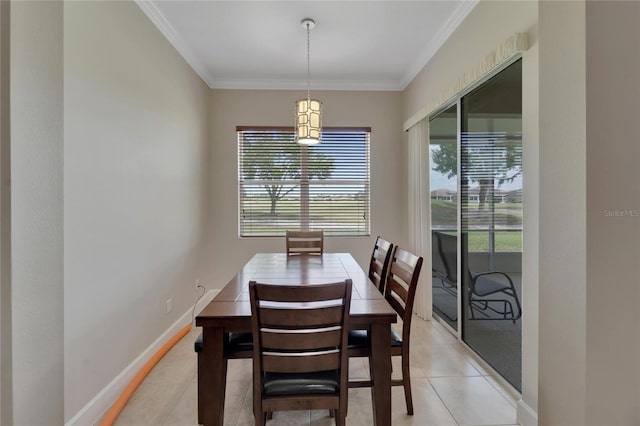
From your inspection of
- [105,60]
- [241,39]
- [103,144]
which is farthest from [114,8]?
[241,39]

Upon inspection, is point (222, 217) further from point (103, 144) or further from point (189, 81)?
point (103, 144)

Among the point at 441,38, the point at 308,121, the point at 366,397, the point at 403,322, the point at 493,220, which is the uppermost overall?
the point at 441,38

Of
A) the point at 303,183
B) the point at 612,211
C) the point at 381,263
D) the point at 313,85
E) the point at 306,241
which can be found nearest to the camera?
the point at 612,211

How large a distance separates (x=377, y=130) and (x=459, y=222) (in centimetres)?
171

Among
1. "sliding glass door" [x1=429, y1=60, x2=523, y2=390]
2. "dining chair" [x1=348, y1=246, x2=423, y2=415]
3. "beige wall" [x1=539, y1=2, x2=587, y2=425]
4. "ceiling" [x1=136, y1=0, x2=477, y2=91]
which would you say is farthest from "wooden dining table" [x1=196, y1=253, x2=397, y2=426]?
"ceiling" [x1=136, y1=0, x2=477, y2=91]

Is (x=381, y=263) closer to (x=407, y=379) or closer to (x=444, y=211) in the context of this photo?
(x=407, y=379)

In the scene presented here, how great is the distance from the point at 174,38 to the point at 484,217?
308cm

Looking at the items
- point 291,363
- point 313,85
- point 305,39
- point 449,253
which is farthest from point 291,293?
point 313,85

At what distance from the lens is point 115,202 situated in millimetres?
1873

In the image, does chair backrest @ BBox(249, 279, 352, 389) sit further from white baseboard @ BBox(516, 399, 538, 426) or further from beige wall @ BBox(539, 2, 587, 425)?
white baseboard @ BBox(516, 399, 538, 426)

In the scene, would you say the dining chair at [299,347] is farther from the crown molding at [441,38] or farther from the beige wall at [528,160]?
the crown molding at [441,38]

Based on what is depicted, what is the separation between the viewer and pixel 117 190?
189 cm

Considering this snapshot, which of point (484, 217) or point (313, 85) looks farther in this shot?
point (313, 85)

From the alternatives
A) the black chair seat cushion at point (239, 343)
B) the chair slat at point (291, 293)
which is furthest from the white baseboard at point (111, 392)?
the chair slat at point (291, 293)
